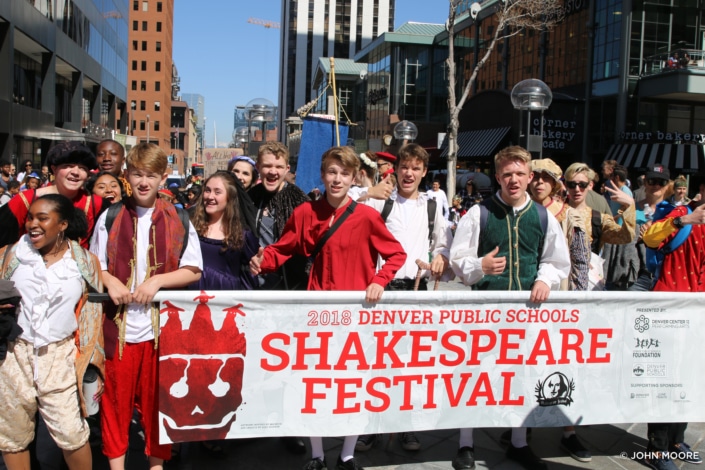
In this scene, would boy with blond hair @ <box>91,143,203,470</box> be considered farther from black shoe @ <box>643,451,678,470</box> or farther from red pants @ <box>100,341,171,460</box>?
black shoe @ <box>643,451,678,470</box>

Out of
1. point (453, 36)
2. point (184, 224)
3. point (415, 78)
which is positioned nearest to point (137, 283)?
point (184, 224)

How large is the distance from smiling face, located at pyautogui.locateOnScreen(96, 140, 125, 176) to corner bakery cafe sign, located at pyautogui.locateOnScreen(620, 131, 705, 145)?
906 inches

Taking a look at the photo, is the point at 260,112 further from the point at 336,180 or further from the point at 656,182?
the point at 336,180

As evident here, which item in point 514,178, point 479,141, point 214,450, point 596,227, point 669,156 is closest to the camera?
point 514,178

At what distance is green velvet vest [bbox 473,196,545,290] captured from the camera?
13.5 ft

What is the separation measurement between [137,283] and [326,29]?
142405 mm

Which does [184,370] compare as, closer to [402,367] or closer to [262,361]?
[262,361]

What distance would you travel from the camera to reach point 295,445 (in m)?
4.30

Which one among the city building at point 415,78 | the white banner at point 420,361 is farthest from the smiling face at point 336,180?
the city building at point 415,78

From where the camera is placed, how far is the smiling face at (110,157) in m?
5.19

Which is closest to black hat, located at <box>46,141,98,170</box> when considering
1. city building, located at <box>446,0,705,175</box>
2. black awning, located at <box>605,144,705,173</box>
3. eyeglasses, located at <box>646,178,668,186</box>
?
eyeglasses, located at <box>646,178,668,186</box>

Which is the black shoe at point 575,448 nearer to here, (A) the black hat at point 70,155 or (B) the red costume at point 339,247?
(B) the red costume at point 339,247

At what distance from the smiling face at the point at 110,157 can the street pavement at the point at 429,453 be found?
213 centimetres

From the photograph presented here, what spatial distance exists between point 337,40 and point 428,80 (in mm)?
96426
